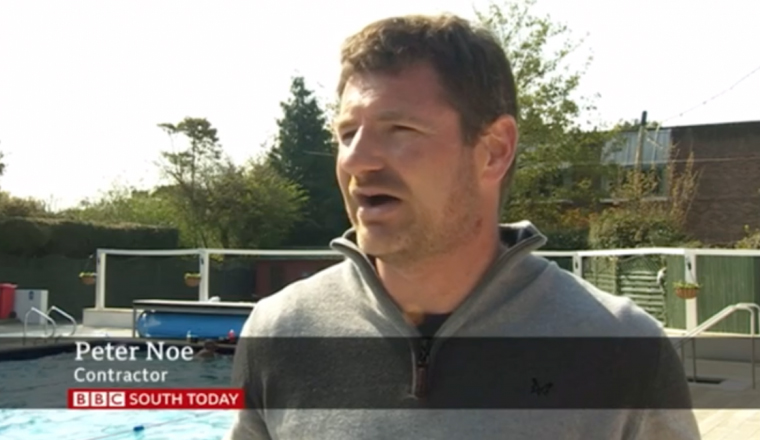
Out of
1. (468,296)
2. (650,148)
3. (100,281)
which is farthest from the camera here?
(650,148)

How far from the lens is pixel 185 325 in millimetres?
13039

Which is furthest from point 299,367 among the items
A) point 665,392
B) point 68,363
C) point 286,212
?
point 286,212

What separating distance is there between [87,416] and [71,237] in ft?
35.4

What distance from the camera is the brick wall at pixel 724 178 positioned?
24.5 meters

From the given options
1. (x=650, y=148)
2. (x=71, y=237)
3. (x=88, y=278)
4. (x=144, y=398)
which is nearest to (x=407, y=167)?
(x=144, y=398)

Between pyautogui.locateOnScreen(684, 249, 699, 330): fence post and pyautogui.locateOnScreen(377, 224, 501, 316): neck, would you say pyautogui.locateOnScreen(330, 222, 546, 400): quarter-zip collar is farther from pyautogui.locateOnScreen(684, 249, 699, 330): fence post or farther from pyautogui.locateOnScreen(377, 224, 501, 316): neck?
pyautogui.locateOnScreen(684, 249, 699, 330): fence post

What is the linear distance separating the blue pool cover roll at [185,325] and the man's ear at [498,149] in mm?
11340

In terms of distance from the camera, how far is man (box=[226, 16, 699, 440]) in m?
1.14

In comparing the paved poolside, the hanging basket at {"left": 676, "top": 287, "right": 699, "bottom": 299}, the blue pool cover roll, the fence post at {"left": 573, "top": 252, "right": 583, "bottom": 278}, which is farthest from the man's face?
the fence post at {"left": 573, "top": 252, "right": 583, "bottom": 278}

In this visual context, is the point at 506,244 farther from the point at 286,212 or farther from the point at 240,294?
the point at 286,212

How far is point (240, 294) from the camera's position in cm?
2148

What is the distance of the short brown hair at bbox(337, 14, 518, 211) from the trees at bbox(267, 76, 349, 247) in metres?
28.9

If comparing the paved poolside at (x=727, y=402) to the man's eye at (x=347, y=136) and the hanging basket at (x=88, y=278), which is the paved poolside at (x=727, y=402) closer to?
the man's eye at (x=347, y=136)

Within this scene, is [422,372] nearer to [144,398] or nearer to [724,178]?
[144,398]
